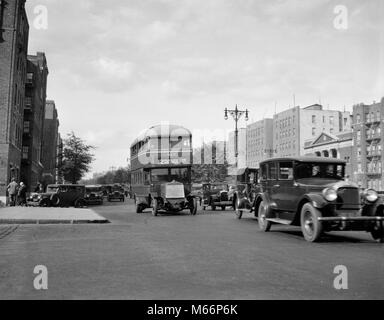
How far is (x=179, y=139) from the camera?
71.6 ft

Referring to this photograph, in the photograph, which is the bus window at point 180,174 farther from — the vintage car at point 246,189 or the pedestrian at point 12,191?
the pedestrian at point 12,191

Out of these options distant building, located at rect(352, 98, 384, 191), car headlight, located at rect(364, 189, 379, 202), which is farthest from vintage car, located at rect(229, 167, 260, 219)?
distant building, located at rect(352, 98, 384, 191)

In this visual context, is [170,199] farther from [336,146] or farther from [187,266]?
[336,146]

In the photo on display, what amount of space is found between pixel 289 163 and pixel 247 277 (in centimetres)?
681

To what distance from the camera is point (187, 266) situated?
685cm

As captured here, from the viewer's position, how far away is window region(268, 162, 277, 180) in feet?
42.6

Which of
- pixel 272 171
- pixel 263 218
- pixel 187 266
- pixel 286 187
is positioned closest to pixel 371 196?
pixel 286 187

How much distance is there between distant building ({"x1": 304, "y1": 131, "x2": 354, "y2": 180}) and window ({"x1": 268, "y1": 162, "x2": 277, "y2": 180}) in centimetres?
6793

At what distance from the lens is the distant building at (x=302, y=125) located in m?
108

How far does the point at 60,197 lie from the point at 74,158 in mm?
30287
